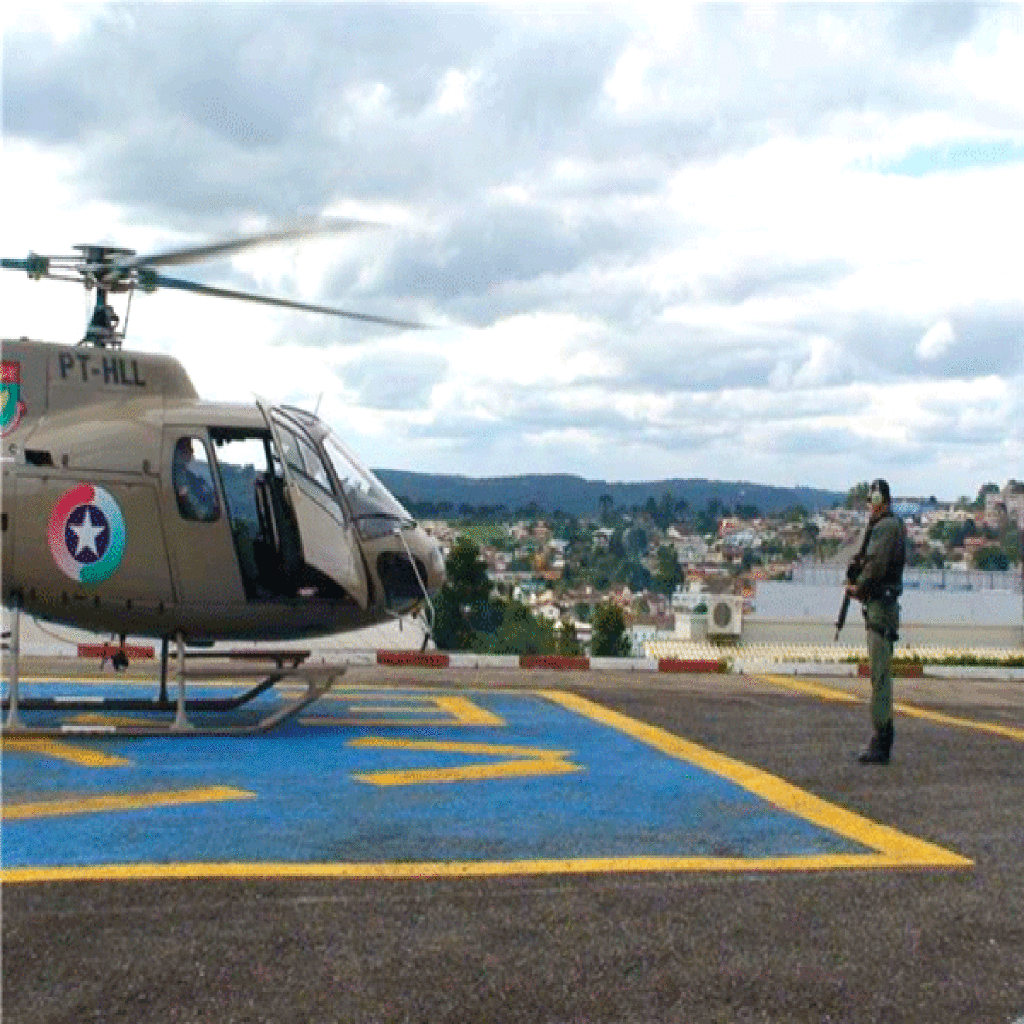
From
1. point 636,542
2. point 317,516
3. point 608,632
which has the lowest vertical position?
point 608,632

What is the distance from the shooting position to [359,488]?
12281 mm

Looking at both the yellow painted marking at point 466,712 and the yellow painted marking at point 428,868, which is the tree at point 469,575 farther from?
the yellow painted marking at point 428,868

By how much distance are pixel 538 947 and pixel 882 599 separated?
5797 millimetres

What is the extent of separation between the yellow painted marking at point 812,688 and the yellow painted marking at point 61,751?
8.55 m

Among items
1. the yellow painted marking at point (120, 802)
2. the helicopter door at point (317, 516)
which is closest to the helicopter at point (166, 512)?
the helicopter door at point (317, 516)

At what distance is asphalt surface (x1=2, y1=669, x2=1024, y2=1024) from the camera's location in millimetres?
5234

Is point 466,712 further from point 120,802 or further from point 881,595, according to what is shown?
point 120,802

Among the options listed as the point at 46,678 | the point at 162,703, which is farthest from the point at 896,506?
the point at 46,678

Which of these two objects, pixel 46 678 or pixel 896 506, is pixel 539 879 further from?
pixel 46 678

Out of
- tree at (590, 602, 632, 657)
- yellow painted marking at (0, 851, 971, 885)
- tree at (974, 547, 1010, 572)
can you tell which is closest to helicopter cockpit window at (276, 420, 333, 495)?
yellow painted marking at (0, 851, 971, 885)

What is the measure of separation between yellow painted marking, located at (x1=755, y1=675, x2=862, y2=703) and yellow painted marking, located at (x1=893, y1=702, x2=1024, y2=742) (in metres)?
0.65

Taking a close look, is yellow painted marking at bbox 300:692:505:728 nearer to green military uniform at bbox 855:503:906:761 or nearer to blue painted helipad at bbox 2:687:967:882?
blue painted helipad at bbox 2:687:967:882

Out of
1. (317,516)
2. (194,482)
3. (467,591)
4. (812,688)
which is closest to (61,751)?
(194,482)

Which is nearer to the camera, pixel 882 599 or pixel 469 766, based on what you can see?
pixel 469 766
